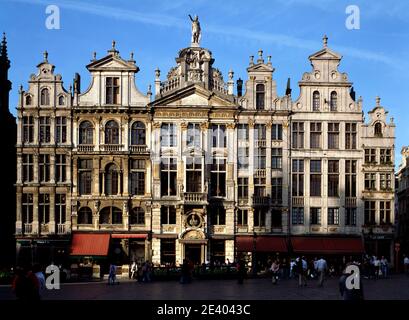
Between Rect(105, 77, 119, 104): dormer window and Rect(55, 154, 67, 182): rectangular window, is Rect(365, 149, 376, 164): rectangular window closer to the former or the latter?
Rect(105, 77, 119, 104): dormer window

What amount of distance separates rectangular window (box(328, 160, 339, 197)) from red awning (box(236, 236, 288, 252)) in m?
5.71

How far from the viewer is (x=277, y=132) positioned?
6312cm

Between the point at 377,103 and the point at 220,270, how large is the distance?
2117cm

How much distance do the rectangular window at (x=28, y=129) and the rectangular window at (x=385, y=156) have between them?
28.7 m

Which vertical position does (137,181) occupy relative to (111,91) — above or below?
below

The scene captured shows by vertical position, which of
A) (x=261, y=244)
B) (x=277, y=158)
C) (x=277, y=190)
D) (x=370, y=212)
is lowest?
(x=261, y=244)

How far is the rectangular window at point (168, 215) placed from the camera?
203 ft

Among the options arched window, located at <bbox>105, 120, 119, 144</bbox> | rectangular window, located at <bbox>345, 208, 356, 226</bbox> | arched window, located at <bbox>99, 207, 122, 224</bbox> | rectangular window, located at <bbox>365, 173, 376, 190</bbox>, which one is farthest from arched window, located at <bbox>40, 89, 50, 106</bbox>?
rectangular window, located at <bbox>365, 173, 376, 190</bbox>

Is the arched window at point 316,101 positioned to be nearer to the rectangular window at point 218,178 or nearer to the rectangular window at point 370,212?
the rectangular window at point 218,178

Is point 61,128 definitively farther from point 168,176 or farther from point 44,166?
point 168,176

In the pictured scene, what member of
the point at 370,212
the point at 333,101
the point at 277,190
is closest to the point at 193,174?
the point at 277,190

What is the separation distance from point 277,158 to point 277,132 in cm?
215
